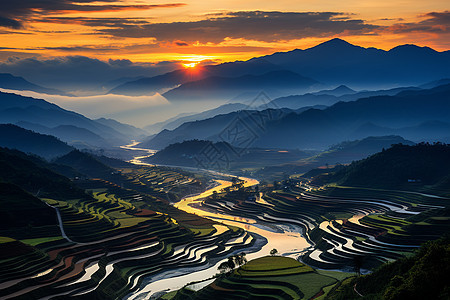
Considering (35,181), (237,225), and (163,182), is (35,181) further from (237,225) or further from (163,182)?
(163,182)

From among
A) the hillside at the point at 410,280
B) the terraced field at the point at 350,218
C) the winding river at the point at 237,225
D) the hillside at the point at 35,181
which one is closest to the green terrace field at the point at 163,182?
the winding river at the point at 237,225

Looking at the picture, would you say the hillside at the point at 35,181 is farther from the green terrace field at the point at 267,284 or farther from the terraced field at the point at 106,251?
the green terrace field at the point at 267,284

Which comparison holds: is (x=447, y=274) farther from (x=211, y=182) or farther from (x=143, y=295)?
(x=211, y=182)

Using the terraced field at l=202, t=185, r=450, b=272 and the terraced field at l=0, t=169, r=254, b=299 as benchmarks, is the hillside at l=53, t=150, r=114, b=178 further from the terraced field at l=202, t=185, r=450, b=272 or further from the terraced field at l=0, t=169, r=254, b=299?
the terraced field at l=0, t=169, r=254, b=299

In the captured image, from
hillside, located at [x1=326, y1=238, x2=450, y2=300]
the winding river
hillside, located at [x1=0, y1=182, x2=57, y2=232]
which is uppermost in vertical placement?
hillside, located at [x1=0, y1=182, x2=57, y2=232]

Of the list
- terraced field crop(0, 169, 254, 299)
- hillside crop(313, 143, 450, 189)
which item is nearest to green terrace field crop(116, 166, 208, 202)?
terraced field crop(0, 169, 254, 299)

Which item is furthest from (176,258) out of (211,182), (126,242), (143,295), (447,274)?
(211,182)
